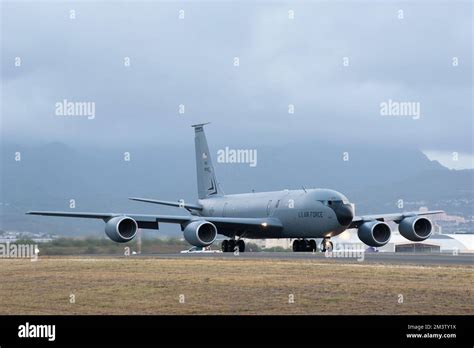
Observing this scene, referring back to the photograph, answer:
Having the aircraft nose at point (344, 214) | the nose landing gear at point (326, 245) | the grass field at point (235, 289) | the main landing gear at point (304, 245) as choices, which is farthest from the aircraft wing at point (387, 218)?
the grass field at point (235, 289)

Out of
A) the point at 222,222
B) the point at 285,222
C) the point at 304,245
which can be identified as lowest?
the point at 304,245

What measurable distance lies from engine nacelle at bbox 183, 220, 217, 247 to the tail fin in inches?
905

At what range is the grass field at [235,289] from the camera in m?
28.6

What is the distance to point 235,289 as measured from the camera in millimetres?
33344

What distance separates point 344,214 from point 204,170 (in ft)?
82.1

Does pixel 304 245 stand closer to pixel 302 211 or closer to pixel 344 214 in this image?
pixel 302 211

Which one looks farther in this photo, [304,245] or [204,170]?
[204,170]

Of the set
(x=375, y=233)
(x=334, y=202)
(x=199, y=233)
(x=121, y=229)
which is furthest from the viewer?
(x=334, y=202)

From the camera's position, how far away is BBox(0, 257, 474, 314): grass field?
93.9 ft

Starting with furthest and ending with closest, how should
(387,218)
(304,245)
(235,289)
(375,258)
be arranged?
(304,245)
(387,218)
(375,258)
(235,289)

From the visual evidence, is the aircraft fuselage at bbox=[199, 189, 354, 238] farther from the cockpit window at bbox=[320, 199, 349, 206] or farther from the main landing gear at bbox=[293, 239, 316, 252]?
the main landing gear at bbox=[293, 239, 316, 252]

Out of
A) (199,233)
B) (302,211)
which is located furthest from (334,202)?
(199,233)
